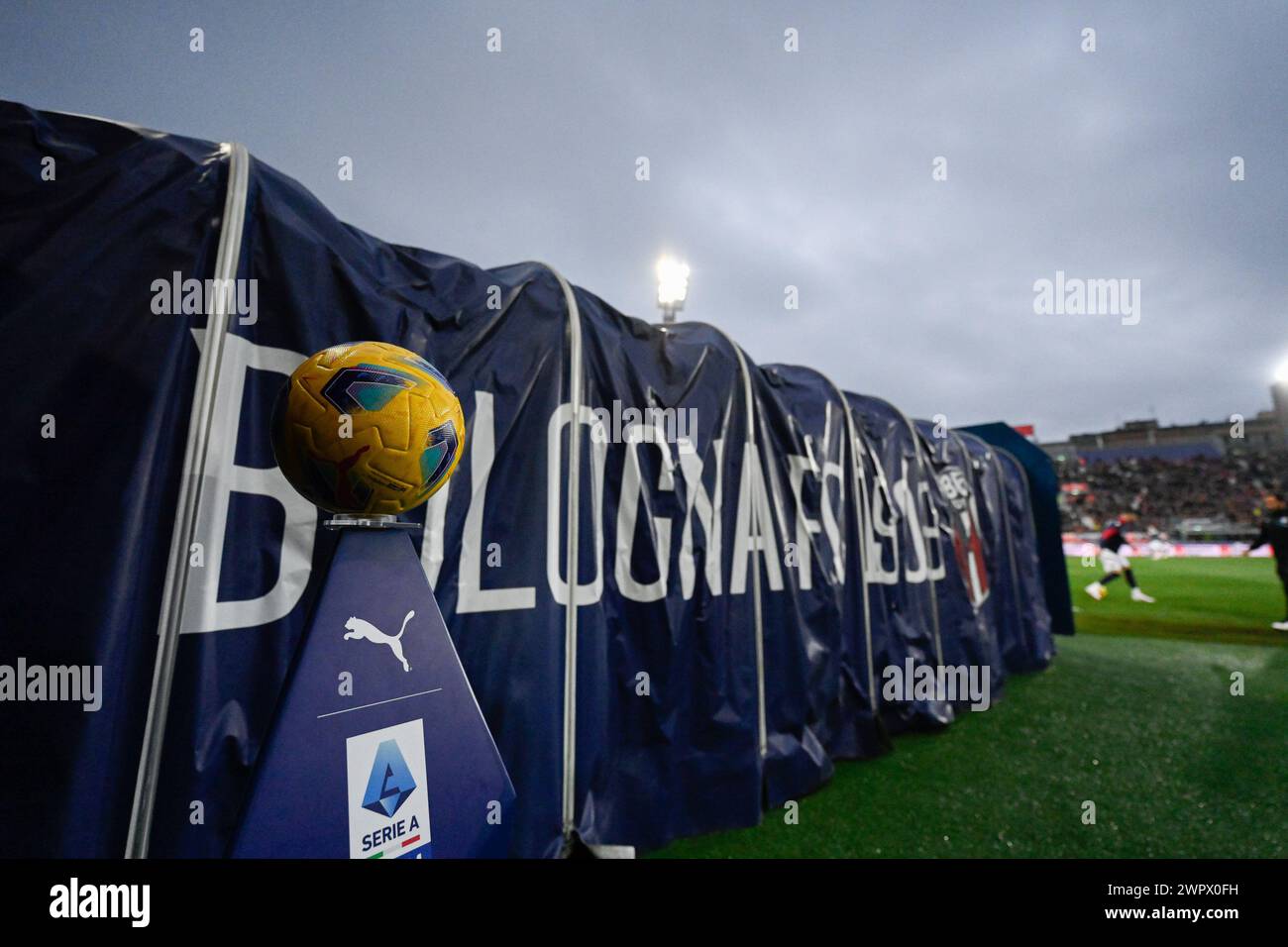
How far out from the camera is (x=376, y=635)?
1.11 m

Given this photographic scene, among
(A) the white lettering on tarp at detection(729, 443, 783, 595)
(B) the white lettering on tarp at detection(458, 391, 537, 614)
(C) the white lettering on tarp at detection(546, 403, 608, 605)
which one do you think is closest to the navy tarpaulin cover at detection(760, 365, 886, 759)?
(A) the white lettering on tarp at detection(729, 443, 783, 595)

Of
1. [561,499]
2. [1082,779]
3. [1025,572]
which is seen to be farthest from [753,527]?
[1025,572]

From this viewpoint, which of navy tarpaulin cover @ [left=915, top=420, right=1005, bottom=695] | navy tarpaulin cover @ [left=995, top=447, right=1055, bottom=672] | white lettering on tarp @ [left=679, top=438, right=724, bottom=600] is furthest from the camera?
navy tarpaulin cover @ [left=995, top=447, right=1055, bottom=672]

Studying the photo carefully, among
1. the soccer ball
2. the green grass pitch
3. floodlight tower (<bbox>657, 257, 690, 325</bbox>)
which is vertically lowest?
the green grass pitch

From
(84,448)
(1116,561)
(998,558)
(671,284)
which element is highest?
(671,284)

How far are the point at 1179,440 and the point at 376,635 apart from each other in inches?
2205

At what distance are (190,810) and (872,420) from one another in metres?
4.05

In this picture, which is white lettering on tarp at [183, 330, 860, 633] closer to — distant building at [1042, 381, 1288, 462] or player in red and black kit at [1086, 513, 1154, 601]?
player in red and black kit at [1086, 513, 1154, 601]

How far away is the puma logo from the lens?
3.57 feet

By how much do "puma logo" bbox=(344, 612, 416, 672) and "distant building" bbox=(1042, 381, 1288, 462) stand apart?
46638 millimetres

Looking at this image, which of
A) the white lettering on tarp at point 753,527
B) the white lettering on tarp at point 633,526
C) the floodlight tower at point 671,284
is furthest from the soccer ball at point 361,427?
the floodlight tower at point 671,284

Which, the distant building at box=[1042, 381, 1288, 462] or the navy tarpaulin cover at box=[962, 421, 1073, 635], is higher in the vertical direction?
the distant building at box=[1042, 381, 1288, 462]

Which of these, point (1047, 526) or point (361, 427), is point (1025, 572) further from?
point (361, 427)
